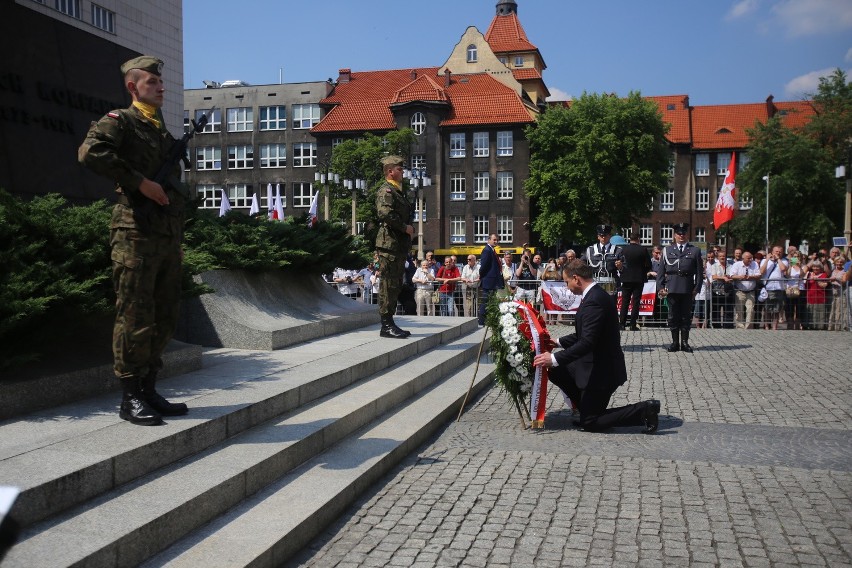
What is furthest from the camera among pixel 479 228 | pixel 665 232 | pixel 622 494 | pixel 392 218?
pixel 665 232

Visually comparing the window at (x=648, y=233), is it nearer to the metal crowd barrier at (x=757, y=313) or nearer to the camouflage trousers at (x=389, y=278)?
the metal crowd barrier at (x=757, y=313)

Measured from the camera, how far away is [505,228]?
213 feet

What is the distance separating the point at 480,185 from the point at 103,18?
4072 cm

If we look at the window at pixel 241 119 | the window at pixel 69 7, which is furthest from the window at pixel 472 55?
the window at pixel 69 7

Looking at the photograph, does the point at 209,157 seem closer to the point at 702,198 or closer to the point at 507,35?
the point at 507,35

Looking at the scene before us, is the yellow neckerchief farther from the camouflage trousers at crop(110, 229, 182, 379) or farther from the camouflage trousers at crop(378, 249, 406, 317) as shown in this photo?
the camouflage trousers at crop(378, 249, 406, 317)

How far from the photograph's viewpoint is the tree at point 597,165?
5759cm

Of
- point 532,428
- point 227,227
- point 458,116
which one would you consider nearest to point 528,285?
point 227,227

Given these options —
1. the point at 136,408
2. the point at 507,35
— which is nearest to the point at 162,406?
the point at 136,408

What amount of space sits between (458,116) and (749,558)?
205 feet

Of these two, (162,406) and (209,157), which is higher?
(209,157)

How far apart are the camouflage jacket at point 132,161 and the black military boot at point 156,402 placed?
38.4 inches

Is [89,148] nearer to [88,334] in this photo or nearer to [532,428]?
[88,334]

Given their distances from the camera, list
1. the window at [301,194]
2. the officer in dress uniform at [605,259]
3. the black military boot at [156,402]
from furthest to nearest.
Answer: the window at [301,194] → the officer in dress uniform at [605,259] → the black military boot at [156,402]
